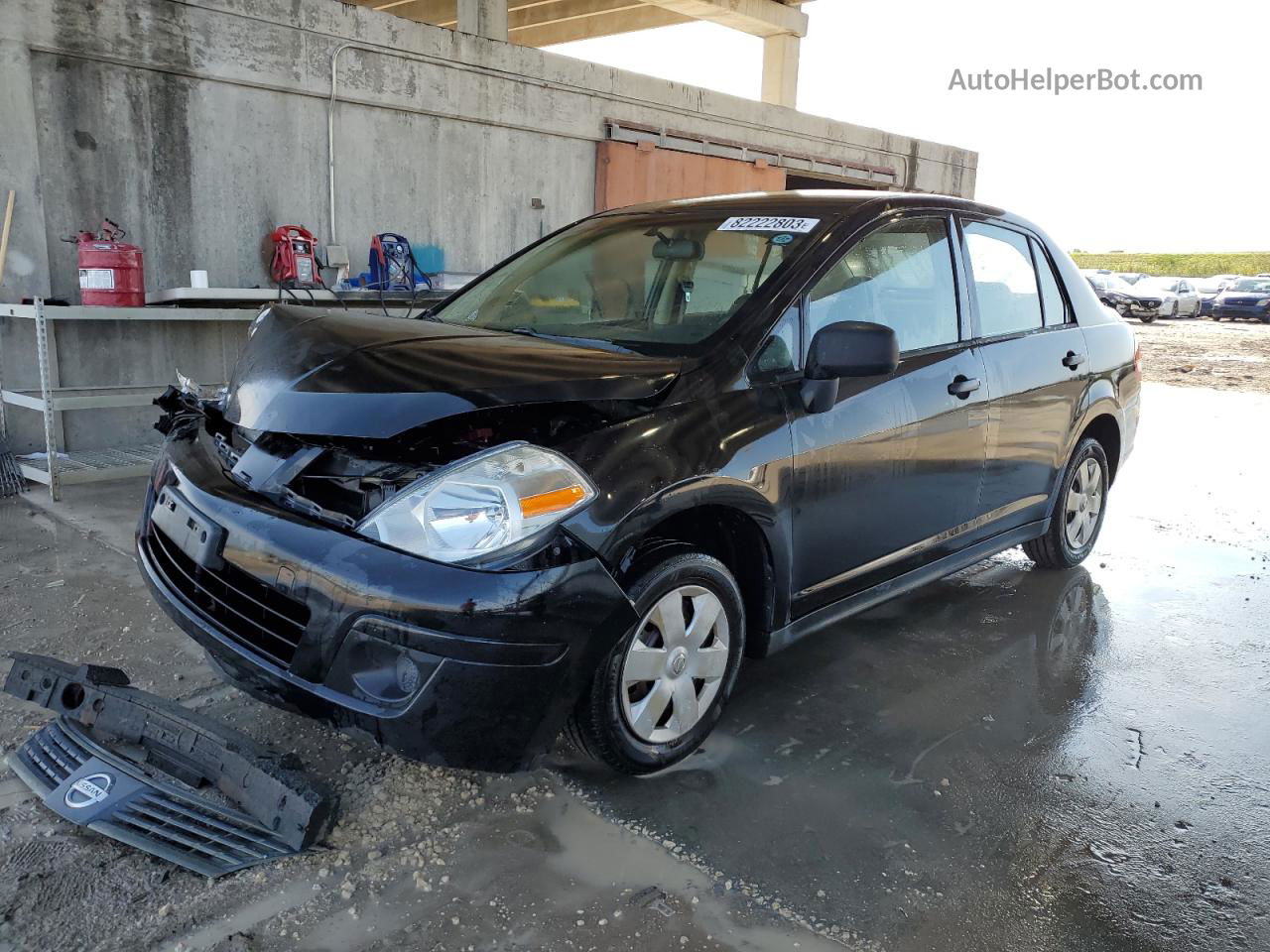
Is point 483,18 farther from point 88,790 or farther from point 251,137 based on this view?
→ point 88,790

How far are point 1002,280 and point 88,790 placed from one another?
3.66m

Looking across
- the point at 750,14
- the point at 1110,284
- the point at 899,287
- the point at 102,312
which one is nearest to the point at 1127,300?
the point at 1110,284

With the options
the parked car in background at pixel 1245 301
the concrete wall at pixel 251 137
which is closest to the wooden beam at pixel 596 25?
the concrete wall at pixel 251 137

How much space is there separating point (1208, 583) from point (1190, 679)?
4.55ft

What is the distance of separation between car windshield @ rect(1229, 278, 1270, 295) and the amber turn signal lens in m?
31.5

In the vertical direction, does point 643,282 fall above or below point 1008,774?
above

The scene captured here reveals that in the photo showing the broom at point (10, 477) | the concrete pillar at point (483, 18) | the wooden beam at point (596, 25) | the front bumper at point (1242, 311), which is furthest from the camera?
the front bumper at point (1242, 311)

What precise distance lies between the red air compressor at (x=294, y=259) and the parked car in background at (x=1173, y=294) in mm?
26115

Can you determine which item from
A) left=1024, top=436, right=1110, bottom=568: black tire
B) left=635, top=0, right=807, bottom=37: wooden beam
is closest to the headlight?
left=1024, top=436, right=1110, bottom=568: black tire

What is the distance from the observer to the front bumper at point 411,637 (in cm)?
212

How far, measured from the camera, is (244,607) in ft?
7.73

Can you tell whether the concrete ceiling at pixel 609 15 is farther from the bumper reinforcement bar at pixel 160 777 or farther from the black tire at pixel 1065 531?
Answer: the bumper reinforcement bar at pixel 160 777

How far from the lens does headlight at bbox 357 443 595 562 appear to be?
2184 millimetres

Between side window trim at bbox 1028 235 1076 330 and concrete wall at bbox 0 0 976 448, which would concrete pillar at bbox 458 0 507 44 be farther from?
side window trim at bbox 1028 235 1076 330
